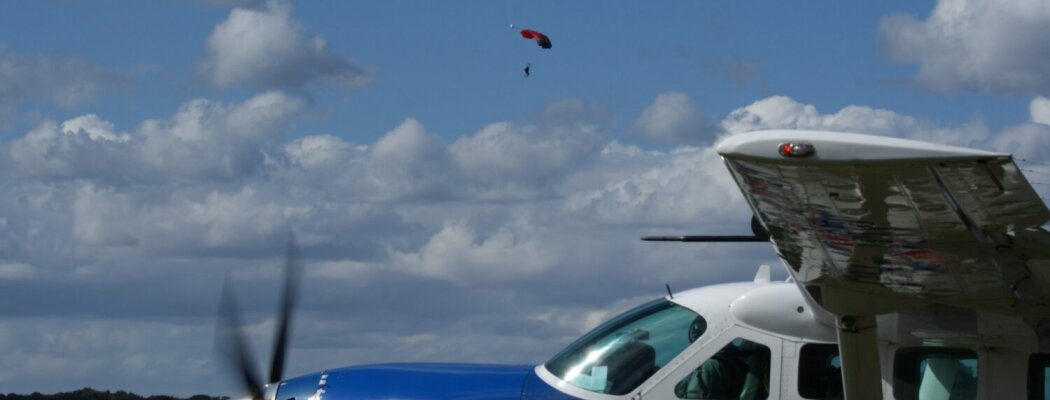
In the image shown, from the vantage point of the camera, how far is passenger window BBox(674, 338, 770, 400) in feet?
36.5

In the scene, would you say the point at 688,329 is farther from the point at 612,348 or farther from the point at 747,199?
the point at 747,199

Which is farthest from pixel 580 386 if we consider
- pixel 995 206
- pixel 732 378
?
pixel 995 206

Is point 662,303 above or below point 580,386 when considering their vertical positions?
above

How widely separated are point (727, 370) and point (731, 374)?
0.05 m

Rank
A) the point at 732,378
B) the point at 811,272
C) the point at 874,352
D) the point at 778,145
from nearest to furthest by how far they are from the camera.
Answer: the point at 778,145, the point at 811,272, the point at 874,352, the point at 732,378

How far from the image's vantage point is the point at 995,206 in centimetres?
689

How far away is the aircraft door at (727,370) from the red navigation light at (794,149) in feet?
16.7

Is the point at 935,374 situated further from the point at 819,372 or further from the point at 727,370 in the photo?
the point at 727,370

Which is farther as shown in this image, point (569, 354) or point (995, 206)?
point (569, 354)

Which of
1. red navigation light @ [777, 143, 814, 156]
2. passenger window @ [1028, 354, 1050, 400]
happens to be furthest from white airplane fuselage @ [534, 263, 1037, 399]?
red navigation light @ [777, 143, 814, 156]

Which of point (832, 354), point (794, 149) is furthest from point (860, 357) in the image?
point (794, 149)

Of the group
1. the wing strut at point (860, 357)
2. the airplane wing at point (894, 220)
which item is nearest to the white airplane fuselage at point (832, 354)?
the wing strut at point (860, 357)

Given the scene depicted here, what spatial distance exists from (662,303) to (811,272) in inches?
114

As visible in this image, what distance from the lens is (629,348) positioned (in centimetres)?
1162
